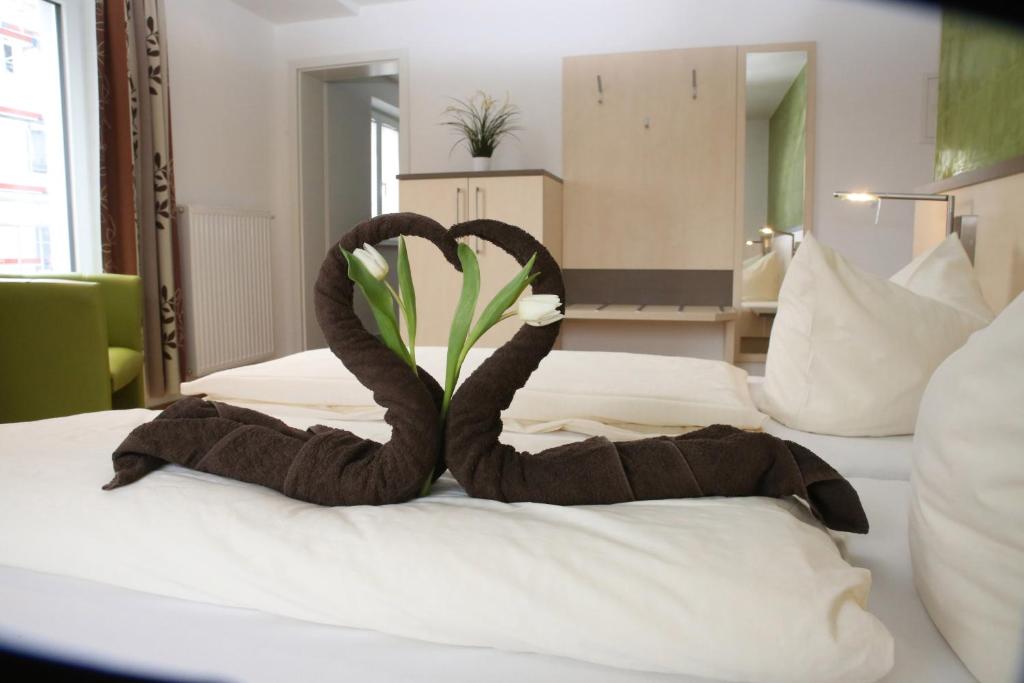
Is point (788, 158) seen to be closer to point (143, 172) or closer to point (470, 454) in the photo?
point (143, 172)

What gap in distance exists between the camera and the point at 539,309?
2.85 feet

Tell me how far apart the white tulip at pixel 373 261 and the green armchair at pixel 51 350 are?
1969mm

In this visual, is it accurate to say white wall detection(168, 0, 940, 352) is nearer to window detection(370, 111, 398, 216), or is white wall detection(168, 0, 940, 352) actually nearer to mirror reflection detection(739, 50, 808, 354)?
mirror reflection detection(739, 50, 808, 354)

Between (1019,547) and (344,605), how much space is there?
58 centimetres

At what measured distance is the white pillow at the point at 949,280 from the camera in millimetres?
1519

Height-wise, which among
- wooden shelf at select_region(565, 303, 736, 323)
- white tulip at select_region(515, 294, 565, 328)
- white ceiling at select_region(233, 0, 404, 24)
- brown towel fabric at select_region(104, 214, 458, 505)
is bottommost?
wooden shelf at select_region(565, 303, 736, 323)

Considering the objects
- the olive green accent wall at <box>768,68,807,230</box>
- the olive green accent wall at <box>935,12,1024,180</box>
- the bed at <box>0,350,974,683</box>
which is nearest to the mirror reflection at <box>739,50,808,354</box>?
the olive green accent wall at <box>768,68,807,230</box>

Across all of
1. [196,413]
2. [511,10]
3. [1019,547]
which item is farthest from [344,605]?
[511,10]

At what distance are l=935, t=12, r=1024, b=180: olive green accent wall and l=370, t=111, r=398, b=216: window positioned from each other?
439 centimetres

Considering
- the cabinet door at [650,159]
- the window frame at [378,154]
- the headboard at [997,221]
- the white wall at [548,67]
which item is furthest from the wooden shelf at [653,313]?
the window frame at [378,154]

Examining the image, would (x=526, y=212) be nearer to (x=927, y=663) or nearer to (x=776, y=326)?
(x=776, y=326)

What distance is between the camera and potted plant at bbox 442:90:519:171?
4.32 meters

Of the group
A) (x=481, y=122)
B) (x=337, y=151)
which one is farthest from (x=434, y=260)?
(x=337, y=151)

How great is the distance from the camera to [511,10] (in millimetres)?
4453
